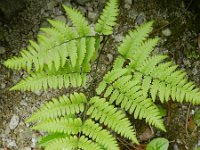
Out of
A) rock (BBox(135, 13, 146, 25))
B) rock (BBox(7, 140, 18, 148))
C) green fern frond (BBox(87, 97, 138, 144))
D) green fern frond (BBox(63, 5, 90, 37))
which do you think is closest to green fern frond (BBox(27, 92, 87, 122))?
green fern frond (BBox(87, 97, 138, 144))

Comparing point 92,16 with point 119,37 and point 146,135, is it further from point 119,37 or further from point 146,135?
point 146,135

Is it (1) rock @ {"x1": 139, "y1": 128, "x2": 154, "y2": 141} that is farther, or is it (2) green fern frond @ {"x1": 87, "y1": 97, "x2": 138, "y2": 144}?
(1) rock @ {"x1": 139, "y1": 128, "x2": 154, "y2": 141}

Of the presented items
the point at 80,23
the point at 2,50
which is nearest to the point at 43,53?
the point at 80,23

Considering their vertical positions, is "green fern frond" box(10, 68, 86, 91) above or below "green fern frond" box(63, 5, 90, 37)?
below

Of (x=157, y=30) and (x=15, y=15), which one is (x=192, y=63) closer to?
(x=157, y=30)

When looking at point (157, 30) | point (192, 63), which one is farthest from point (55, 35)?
point (192, 63)

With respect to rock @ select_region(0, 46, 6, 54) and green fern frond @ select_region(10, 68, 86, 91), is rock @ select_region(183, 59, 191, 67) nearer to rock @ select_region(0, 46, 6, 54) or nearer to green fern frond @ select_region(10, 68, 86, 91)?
green fern frond @ select_region(10, 68, 86, 91)
